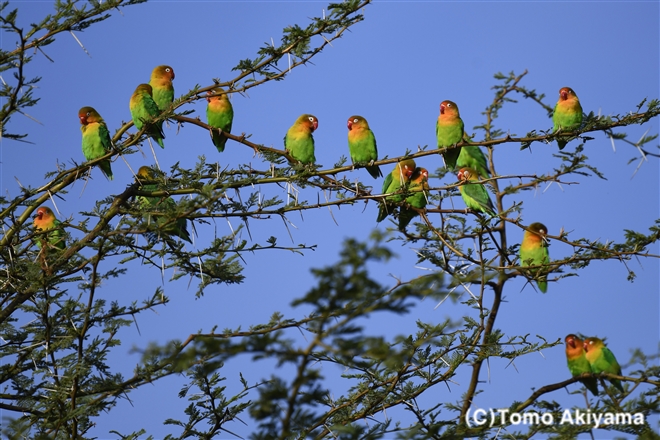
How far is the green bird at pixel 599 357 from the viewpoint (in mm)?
7117

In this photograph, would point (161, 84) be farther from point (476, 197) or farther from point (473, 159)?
point (473, 159)

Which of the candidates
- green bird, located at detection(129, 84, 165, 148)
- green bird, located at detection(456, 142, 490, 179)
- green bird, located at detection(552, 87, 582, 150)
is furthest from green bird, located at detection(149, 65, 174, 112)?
green bird, located at detection(552, 87, 582, 150)

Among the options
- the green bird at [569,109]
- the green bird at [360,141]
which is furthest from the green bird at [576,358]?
the green bird at [360,141]

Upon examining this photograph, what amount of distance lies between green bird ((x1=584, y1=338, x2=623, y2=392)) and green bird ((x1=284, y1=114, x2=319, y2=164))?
12.3ft

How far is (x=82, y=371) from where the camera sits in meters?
4.56

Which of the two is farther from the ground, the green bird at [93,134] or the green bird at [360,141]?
the green bird at [360,141]

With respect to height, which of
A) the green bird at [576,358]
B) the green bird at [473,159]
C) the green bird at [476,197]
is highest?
the green bird at [473,159]

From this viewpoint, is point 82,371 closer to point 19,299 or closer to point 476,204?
point 19,299

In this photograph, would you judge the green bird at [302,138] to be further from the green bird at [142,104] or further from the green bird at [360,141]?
the green bird at [142,104]

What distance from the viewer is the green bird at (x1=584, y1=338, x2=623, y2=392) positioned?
7.12 meters

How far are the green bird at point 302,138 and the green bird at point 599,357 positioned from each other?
3.74m

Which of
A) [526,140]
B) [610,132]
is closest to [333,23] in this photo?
[526,140]

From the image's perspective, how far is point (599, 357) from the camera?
7160mm

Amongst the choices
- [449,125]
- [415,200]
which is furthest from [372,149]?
[449,125]
